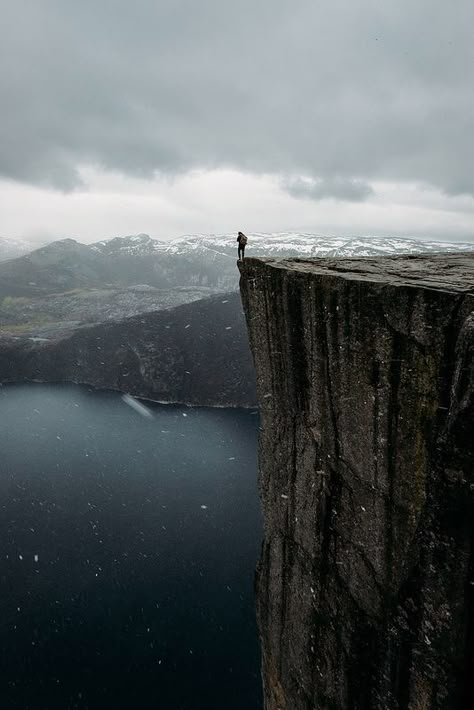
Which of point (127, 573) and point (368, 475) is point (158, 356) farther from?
point (368, 475)

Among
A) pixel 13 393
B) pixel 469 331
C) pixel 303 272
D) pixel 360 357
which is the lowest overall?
pixel 13 393

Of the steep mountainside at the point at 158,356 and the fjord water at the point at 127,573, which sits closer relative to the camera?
the fjord water at the point at 127,573

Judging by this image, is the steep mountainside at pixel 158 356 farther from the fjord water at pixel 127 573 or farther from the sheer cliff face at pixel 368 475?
the sheer cliff face at pixel 368 475

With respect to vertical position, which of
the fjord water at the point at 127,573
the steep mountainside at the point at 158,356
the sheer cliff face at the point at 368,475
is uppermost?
→ the sheer cliff face at the point at 368,475

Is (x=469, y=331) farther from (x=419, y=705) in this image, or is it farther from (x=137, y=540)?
(x=137, y=540)

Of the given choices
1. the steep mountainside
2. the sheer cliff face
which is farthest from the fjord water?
the steep mountainside

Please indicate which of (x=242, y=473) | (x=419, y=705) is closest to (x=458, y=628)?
(x=419, y=705)

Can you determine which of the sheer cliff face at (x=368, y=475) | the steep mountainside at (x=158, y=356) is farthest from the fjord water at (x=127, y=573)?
the steep mountainside at (x=158, y=356)
